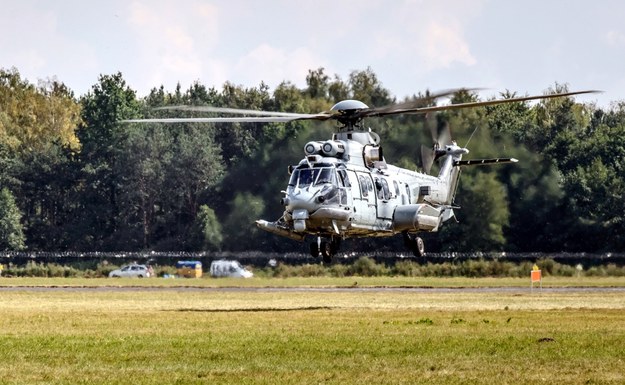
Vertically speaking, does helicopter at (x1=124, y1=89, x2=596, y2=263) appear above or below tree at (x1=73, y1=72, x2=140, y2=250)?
below

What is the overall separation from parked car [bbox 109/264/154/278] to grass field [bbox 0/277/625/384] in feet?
111

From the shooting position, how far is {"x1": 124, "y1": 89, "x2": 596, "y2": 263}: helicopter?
46.6m

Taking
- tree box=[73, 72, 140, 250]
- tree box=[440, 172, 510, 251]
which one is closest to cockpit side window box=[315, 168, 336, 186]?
tree box=[440, 172, 510, 251]

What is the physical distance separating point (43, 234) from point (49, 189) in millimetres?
7337

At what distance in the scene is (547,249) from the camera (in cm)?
8900

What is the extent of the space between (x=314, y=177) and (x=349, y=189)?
60.8 inches

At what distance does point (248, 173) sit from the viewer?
100562 millimetres

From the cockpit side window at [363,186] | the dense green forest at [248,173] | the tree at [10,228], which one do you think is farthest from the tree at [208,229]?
the cockpit side window at [363,186]

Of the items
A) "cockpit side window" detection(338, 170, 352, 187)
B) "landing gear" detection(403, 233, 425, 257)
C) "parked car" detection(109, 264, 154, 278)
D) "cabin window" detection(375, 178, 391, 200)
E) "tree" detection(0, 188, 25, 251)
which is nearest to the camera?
"cockpit side window" detection(338, 170, 352, 187)

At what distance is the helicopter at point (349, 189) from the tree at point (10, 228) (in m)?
65.9

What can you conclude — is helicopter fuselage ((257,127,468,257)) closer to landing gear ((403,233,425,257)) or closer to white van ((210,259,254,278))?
landing gear ((403,233,425,257))

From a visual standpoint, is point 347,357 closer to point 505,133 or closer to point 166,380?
point 166,380

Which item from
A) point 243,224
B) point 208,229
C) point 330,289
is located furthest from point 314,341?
point 208,229

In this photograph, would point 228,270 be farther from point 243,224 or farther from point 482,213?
point 482,213
